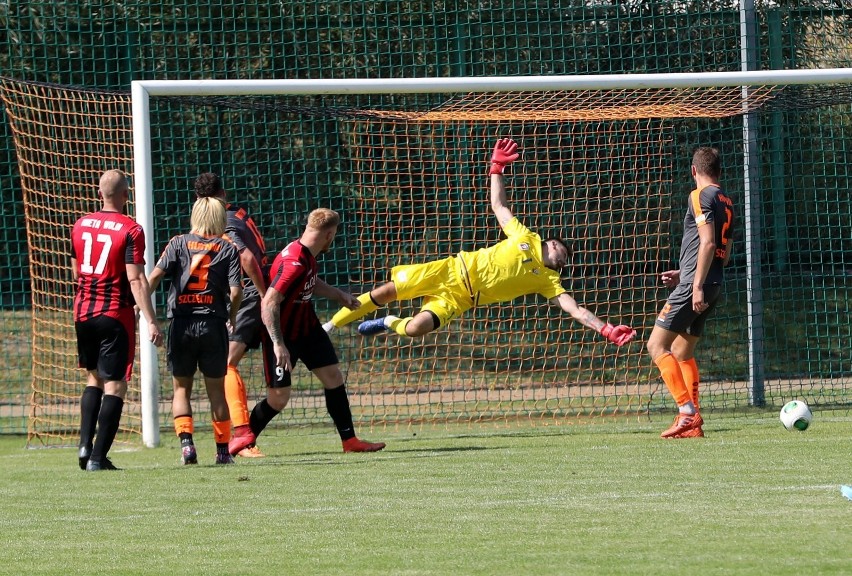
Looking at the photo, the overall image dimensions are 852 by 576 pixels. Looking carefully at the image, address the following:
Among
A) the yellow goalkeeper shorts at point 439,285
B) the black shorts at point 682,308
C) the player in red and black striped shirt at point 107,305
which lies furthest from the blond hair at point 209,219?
the black shorts at point 682,308

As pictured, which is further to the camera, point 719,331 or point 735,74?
point 719,331

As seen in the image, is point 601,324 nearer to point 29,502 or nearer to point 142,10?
point 29,502

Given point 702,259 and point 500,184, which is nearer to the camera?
point 702,259

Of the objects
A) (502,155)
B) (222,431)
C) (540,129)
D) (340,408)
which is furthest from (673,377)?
(540,129)

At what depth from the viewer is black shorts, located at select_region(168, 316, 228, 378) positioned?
28.5ft

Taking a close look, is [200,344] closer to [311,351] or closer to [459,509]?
[311,351]

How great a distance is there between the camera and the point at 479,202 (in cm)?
1343

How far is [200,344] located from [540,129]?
857 cm

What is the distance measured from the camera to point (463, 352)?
1675 cm

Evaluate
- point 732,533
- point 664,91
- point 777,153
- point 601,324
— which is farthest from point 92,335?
point 777,153

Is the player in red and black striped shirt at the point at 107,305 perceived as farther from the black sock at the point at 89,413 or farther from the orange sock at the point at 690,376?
the orange sock at the point at 690,376

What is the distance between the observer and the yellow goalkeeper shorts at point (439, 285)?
1028 centimetres

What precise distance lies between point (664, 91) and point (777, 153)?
6.80ft

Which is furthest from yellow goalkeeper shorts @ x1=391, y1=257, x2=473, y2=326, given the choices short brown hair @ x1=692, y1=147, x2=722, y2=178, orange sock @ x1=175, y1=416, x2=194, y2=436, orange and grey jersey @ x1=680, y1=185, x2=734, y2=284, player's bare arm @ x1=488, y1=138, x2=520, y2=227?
orange sock @ x1=175, y1=416, x2=194, y2=436
